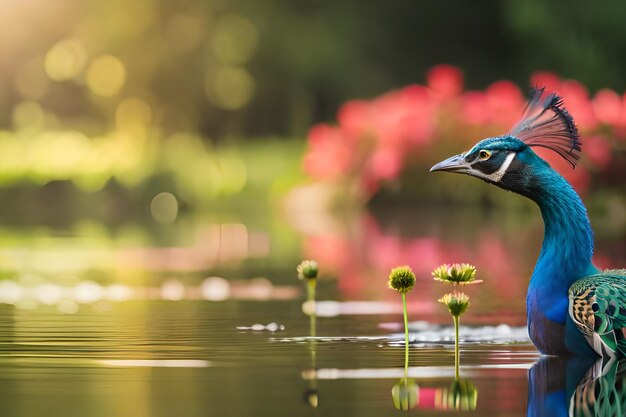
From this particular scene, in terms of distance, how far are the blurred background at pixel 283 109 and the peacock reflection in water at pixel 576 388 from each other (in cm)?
1192

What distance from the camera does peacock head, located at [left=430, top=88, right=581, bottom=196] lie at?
641 cm

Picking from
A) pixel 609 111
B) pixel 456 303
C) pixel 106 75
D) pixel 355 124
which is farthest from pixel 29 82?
pixel 456 303

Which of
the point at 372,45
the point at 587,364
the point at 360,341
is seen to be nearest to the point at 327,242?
the point at 360,341

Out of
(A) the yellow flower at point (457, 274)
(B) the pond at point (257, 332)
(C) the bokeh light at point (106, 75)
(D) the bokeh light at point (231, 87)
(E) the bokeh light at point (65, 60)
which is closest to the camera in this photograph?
(B) the pond at point (257, 332)

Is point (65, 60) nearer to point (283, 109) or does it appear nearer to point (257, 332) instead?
point (283, 109)

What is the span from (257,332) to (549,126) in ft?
6.25

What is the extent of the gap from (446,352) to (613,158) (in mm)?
15595

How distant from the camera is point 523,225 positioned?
19.1m

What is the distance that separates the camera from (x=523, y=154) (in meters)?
6.43

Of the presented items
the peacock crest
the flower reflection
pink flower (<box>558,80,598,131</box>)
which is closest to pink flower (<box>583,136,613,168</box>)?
pink flower (<box>558,80,598,131</box>)

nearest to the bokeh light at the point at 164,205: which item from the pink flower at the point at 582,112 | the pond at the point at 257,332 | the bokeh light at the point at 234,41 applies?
the bokeh light at the point at 234,41

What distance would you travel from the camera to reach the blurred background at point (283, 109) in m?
22.0

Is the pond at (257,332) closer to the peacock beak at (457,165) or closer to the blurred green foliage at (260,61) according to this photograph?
the peacock beak at (457,165)

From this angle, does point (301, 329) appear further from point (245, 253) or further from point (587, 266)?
point (245, 253)
